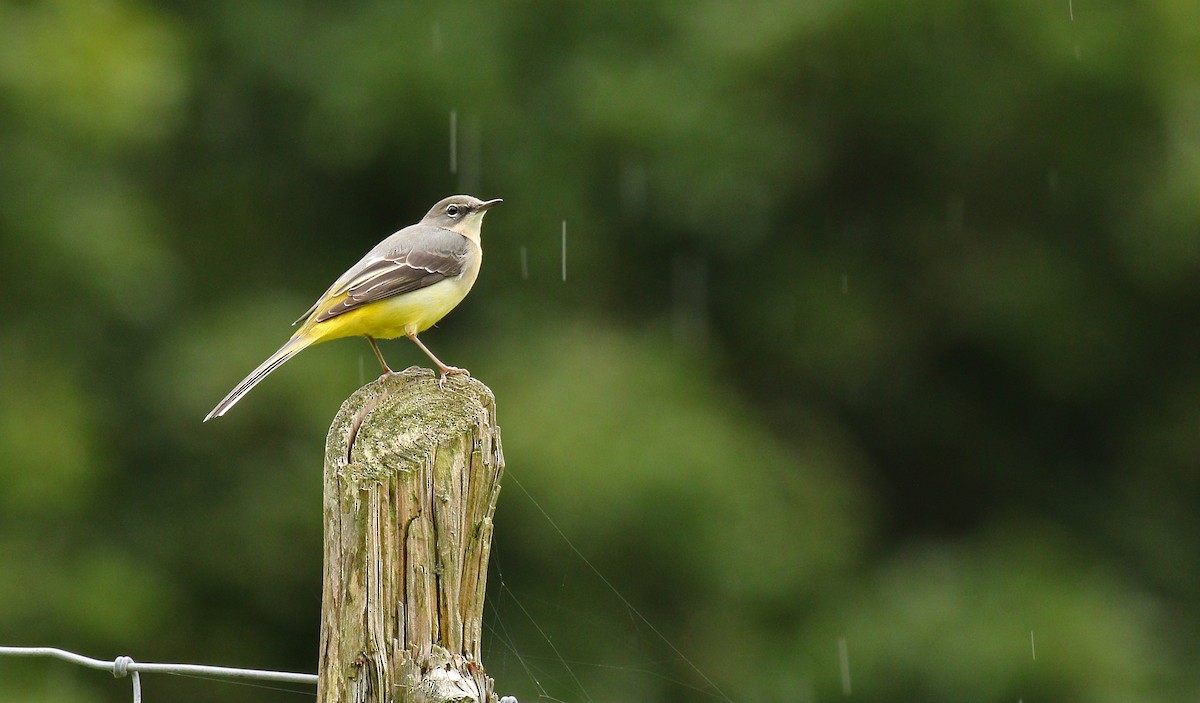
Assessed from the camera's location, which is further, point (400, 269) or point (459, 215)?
point (459, 215)

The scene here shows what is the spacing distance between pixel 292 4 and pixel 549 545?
18.6 feet

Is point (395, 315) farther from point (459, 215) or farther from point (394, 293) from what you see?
point (459, 215)

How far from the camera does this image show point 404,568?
3234 millimetres

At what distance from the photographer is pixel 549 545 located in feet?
35.7

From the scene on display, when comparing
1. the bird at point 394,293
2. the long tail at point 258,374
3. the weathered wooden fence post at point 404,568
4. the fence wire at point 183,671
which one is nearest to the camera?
the weathered wooden fence post at point 404,568

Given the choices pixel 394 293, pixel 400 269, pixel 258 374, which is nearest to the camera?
pixel 258 374

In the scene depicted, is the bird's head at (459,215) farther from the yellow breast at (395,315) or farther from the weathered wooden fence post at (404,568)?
the weathered wooden fence post at (404,568)

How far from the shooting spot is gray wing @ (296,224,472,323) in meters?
5.55

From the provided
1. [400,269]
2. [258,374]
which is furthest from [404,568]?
[400,269]

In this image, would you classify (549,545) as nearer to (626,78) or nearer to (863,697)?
(863,697)

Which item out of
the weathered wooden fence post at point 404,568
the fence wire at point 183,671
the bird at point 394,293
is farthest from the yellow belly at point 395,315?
the weathered wooden fence post at point 404,568

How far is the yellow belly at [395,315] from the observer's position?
18.2 feet

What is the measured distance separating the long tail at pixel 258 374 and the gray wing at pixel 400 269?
0.13m

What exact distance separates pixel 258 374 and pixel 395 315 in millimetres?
750
